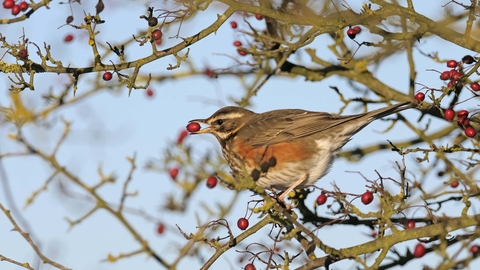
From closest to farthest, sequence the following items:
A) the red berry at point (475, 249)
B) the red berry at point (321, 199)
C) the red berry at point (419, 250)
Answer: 1. the red berry at point (475, 249)
2. the red berry at point (419, 250)
3. the red berry at point (321, 199)

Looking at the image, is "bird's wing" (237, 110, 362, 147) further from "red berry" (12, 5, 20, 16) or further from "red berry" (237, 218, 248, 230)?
"red berry" (12, 5, 20, 16)

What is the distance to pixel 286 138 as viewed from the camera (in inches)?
238

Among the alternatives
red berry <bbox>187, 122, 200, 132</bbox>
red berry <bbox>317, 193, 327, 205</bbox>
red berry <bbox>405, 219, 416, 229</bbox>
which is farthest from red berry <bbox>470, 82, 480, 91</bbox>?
red berry <bbox>187, 122, 200, 132</bbox>

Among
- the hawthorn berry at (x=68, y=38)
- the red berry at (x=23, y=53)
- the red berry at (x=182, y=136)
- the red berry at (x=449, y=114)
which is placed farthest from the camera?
the red berry at (x=182, y=136)

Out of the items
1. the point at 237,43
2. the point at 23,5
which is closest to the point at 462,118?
the point at 237,43

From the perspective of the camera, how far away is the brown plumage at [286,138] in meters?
5.67

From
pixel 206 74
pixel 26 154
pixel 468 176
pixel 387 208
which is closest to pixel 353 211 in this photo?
pixel 387 208

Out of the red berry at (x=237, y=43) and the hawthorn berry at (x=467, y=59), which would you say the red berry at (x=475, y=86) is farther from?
the red berry at (x=237, y=43)

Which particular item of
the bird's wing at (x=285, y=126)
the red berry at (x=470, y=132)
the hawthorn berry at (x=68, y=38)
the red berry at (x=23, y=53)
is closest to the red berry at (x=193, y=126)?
the bird's wing at (x=285, y=126)

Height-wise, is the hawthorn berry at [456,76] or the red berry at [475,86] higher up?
the red berry at [475,86]

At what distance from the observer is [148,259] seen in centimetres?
489

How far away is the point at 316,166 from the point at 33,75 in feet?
8.51

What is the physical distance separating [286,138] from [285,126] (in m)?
0.20

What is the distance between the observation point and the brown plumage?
567 centimetres
